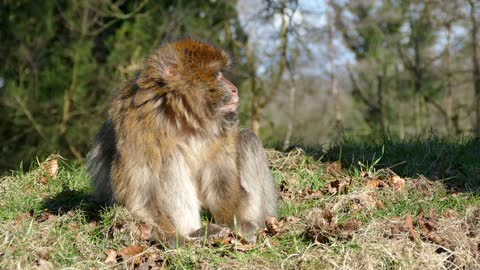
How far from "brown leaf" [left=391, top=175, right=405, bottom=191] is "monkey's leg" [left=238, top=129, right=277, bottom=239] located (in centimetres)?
115

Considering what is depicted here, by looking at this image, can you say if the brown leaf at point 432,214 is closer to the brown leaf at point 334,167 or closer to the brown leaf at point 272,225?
the brown leaf at point 272,225

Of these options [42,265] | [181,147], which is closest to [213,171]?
[181,147]

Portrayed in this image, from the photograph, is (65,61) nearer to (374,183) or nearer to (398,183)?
(374,183)

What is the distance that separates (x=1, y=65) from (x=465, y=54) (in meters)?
9.73

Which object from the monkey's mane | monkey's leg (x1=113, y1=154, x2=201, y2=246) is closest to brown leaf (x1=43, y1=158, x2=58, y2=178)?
monkey's leg (x1=113, y1=154, x2=201, y2=246)

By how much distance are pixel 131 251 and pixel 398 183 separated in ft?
8.12

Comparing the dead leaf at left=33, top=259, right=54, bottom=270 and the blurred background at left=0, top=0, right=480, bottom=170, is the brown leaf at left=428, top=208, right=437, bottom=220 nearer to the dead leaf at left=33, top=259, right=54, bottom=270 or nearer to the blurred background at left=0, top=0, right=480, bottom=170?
the dead leaf at left=33, top=259, right=54, bottom=270

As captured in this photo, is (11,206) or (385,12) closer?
(11,206)

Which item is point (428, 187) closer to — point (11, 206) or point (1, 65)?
point (11, 206)

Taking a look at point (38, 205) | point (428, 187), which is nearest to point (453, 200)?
point (428, 187)

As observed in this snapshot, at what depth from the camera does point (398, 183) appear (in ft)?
17.5

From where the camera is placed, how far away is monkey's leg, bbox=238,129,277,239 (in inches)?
179

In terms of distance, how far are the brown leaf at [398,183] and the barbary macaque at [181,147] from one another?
1.39 metres

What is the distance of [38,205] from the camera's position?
531cm
